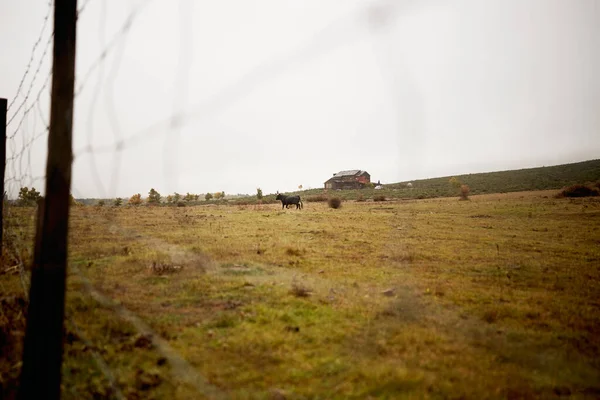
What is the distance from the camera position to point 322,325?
505cm

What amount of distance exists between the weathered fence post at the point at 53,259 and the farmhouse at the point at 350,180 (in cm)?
9017

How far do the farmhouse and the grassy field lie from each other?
267ft

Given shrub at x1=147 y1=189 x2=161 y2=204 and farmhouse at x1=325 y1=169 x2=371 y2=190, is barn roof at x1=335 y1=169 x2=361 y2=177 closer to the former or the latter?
farmhouse at x1=325 y1=169 x2=371 y2=190

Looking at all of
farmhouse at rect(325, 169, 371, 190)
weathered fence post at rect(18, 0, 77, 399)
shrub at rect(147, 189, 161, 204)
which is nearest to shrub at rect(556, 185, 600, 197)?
weathered fence post at rect(18, 0, 77, 399)

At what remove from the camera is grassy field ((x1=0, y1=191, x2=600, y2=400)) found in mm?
3516

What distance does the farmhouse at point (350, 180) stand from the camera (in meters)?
91.2

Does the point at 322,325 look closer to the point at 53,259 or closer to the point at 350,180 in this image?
the point at 53,259

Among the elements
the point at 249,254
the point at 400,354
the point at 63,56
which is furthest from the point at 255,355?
the point at 249,254

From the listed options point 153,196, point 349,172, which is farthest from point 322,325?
point 349,172

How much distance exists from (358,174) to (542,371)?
298 feet

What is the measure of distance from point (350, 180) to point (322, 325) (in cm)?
8859

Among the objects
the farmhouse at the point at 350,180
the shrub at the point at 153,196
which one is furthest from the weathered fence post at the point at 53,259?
the farmhouse at the point at 350,180

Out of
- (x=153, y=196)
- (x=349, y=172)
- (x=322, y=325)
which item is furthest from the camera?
(x=349, y=172)

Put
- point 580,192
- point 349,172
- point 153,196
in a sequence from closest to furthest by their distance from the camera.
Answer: point 580,192, point 153,196, point 349,172
